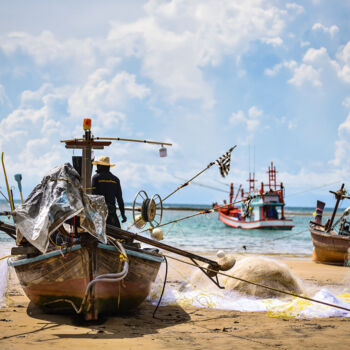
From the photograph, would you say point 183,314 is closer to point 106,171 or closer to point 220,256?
point 220,256

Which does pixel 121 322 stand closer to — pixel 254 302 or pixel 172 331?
pixel 172 331

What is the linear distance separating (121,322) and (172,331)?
0.80m

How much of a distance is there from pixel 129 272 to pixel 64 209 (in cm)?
155

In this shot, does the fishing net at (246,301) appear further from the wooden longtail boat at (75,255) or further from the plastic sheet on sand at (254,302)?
the wooden longtail boat at (75,255)

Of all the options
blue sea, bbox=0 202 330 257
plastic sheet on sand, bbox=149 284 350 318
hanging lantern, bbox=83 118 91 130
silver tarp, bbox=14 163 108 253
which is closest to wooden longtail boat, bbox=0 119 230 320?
→ silver tarp, bbox=14 163 108 253

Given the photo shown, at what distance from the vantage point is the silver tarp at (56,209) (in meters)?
5.46

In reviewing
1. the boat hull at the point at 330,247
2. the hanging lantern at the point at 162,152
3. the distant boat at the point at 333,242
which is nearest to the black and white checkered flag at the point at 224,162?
the hanging lantern at the point at 162,152

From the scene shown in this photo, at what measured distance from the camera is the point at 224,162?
29.8 feet

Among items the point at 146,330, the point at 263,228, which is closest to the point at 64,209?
the point at 146,330

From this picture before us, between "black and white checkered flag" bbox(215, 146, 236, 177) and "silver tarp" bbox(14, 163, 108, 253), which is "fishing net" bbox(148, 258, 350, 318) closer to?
"black and white checkered flag" bbox(215, 146, 236, 177)

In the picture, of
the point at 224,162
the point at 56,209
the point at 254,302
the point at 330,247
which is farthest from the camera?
the point at 330,247

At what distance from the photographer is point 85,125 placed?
728cm

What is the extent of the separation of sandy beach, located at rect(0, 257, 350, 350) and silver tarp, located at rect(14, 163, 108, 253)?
3.81 feet

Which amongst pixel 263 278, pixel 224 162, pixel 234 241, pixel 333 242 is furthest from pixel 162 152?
pixel 234 241
